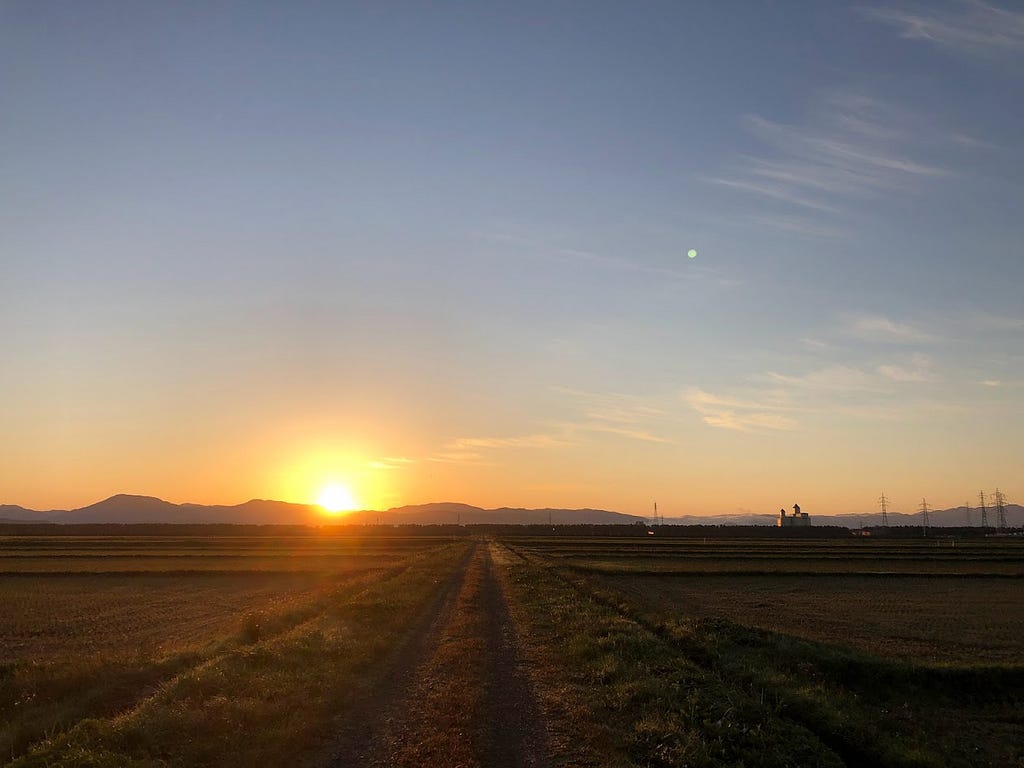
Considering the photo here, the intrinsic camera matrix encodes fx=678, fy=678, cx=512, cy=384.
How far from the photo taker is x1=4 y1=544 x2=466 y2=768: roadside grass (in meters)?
11.5

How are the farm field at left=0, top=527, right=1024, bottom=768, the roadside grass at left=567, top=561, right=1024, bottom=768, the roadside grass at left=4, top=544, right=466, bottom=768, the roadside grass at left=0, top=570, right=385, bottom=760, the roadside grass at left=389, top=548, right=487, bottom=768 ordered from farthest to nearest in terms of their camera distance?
the roadside grass at left=0, top=570, right=385, bottom=760 → the roadside grass at left=567, top=561, right=1024, bottom=768 → the farm field at left=0, top=527, right=1024, bottom=768 → the roadside grass at left=389, top=548, right=487, bottom=768 → the roadside grass at left=4, top=544, right=466, bottom=768

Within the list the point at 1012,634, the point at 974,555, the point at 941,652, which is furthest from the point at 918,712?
the point at 974,555

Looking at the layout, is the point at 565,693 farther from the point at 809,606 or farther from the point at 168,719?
the point at 809,606

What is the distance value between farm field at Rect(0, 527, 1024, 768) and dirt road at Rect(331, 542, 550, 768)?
69 millimetres

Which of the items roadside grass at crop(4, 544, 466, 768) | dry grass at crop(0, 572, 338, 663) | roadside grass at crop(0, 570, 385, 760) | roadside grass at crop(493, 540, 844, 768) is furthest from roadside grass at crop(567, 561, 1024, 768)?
dry grass at crop(0, 572, 338, 663)

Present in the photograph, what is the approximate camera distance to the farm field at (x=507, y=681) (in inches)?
481

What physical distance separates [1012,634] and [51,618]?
44315 millimetres

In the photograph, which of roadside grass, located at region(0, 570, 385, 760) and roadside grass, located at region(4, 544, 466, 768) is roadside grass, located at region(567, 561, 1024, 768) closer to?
roadside grass, located at region(4, 544, 466, 768)

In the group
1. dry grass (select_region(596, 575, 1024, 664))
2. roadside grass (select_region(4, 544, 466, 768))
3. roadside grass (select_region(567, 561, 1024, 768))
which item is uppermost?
roadside grass (select_region(4, 544, 466, 768))

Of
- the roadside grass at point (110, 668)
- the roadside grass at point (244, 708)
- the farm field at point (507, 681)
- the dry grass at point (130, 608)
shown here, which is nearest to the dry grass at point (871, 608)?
the farm field at point (507, 681)

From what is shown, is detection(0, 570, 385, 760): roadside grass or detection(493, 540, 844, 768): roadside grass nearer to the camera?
detection(493, 540, 844, 768): roadside grass

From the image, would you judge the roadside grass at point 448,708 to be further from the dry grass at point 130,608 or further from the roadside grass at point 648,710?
the dry grass at point 130,608

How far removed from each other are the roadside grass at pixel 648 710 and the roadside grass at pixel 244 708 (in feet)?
15.9

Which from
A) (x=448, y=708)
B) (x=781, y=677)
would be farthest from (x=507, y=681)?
(x=781, y=677)
